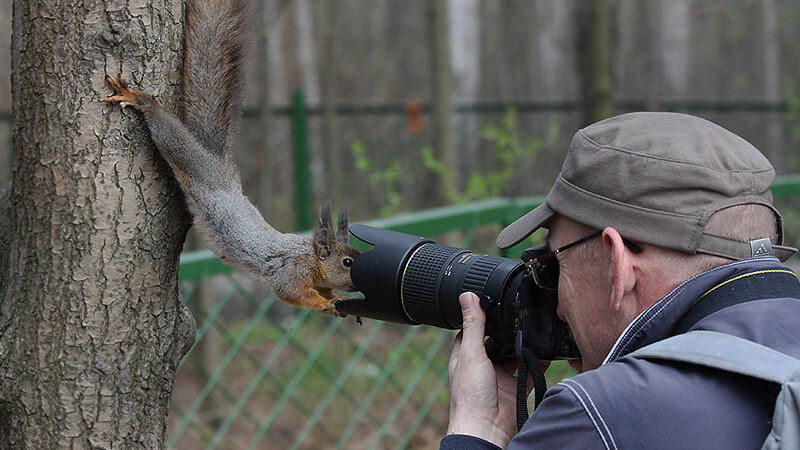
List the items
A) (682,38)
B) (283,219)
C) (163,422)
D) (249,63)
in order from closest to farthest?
(163,422) → (249,63) → (283,219) → (682,38)

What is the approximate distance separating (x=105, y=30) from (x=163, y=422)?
26.4 inches

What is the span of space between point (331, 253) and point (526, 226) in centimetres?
75

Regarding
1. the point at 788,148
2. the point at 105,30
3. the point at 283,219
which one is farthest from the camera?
the point at 788,148

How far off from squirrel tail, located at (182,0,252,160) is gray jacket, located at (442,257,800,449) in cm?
89

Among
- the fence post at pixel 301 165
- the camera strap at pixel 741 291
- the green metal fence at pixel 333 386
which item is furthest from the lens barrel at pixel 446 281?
the fence post at pixel 301 165

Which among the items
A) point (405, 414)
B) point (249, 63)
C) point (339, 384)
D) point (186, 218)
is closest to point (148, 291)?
point (186, 218)

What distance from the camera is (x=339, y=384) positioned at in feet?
9.87

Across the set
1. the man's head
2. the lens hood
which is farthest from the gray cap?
the lens hood

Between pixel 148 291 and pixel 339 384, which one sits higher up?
pixel 148 291

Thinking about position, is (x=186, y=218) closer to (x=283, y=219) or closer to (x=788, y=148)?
(x=283, y=219)

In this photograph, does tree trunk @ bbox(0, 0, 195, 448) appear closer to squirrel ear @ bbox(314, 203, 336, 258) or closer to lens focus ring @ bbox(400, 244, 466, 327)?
lens focus ring @ bbox(400, 244, 466, 327)

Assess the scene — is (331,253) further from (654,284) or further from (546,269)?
(654,284)

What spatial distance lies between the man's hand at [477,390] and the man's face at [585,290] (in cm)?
14

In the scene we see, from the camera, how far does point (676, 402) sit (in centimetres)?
90
